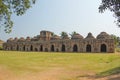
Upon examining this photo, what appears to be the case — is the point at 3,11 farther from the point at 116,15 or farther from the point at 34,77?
the point at 116,15

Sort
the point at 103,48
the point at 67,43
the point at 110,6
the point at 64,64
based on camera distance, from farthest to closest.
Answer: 1. the point at 67,43
2. the point at 103,48
3. the point at 64,64
4. the point at 110,6

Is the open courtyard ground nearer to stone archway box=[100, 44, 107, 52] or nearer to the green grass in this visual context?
the green grass

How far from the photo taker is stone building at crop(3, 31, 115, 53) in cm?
5138

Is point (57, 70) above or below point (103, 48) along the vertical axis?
below

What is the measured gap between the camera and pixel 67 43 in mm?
58000

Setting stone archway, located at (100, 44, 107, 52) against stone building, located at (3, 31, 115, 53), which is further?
stone archway, located at (100, 44, 107, 52)

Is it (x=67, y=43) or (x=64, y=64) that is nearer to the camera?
(x=64, y=64)

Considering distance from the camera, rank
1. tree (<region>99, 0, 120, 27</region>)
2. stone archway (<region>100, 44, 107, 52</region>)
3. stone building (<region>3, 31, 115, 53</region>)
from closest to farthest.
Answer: tree (<region>99, 0, 120, 27</region>)
stone building (<region>3, 31, 115, 53</region>)
stone archway (<region>100, 44, 107, 52</region>)

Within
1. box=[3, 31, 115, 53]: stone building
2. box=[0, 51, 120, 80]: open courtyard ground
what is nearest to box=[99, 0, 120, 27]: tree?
box=[0, 51, 120, 80]: open courtyard ground

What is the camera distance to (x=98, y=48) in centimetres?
→ 5228

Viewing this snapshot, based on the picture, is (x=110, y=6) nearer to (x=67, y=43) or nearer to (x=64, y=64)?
(x=64, y=64)

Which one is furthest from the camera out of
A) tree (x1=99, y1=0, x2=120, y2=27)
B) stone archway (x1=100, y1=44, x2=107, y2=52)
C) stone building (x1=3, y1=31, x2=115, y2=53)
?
stone archway (x1=100, y1=44, x2=107, y2=52)

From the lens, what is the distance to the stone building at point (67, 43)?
2023 inches

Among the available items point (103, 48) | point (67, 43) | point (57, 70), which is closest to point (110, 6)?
point (57, 70)
